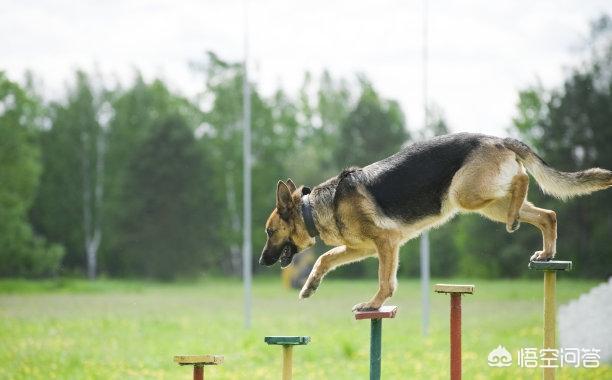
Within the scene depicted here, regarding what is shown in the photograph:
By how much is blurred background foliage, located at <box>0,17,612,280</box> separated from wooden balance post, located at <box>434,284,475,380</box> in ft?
88.2

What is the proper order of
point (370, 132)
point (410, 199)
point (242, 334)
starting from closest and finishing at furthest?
point (410, 199), point (242, 334), point (370, 132)

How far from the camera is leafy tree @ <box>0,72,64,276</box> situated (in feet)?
108

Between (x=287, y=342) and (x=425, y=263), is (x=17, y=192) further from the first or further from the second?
(x=287, y=342)

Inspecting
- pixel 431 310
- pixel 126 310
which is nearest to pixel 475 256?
pixel 431 310

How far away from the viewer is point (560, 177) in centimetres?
594

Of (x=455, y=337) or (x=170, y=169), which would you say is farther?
(x=170, y=169)

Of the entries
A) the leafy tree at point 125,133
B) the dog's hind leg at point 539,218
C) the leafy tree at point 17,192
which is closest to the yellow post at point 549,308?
the dog's hind leg at point 539,218

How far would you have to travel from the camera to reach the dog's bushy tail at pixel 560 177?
5.79m

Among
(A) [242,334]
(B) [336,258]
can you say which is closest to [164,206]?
(A) [242,334]

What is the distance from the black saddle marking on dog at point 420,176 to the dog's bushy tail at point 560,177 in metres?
0.36

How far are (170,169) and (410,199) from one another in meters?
33.9

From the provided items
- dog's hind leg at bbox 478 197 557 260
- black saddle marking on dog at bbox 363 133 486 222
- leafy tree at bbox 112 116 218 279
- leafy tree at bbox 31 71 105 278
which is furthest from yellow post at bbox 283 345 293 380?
leafy tree at bbox 31 71 105 278

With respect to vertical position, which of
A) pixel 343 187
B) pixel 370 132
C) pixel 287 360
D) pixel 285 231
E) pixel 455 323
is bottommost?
pixel 287 360

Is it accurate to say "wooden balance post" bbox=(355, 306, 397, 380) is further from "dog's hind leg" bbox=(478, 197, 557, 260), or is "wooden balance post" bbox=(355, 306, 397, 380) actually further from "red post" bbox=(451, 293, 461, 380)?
"dog's hind leg" bbox=(478, 197, 557, 260)
